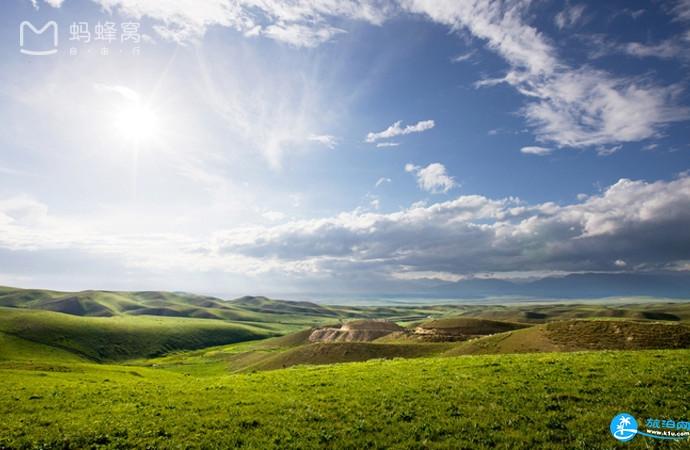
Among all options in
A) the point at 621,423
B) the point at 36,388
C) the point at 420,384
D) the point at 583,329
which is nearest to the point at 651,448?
the point at 621,423

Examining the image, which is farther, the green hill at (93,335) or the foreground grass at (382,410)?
the green hill at (93,335)

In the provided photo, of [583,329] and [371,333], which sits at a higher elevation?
[583,329]

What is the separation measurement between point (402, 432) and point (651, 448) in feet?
33.8

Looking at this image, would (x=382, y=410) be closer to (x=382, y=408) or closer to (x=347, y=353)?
(x=382, y=408)

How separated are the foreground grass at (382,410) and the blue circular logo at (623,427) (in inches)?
14.1

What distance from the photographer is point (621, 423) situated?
17391mm

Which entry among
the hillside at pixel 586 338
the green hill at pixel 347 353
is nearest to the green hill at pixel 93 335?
the green hill at pixel 347 353

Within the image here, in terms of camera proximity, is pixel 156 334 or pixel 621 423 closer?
pixel 621 423

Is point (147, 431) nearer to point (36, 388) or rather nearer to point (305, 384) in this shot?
point (305, 384)

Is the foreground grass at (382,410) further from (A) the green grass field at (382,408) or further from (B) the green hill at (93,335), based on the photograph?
(B) the green hill at (93,335)

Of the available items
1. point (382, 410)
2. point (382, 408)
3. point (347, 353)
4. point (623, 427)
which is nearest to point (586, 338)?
point (347, 353)

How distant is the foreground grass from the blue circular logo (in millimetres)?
359

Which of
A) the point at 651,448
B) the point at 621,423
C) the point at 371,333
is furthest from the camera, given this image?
the point at 371,333

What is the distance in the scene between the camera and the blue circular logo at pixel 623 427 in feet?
53.0
